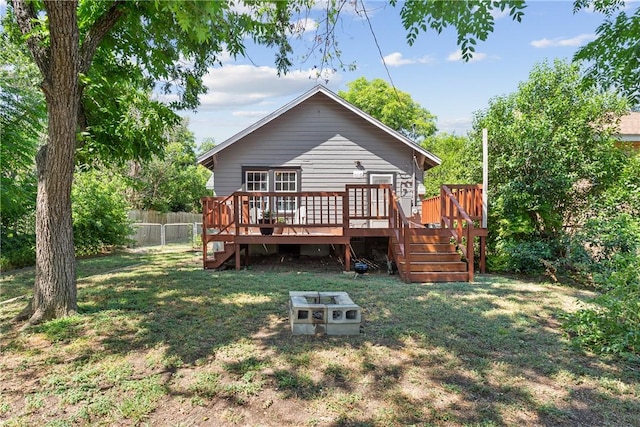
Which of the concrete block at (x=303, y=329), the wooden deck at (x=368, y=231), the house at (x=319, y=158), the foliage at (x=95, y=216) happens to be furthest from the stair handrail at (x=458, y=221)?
the foliage at (x=95, y=216)

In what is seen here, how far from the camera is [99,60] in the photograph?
25.3ft

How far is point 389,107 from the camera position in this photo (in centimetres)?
3138

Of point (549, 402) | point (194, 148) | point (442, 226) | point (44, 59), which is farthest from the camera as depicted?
point (194, 148)

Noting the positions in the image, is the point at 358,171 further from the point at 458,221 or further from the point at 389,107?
the point at 389,107

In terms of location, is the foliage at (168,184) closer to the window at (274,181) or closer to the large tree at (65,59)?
the window at (274,181)

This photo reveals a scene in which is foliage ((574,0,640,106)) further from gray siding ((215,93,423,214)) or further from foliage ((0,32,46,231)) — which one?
foliage ((0,32,46,231))

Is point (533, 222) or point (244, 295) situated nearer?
point (244, 295)

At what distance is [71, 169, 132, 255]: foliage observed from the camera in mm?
12211

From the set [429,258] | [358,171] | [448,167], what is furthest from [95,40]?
[448,167]

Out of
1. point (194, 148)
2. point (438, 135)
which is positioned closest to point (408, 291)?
point (438, 135)

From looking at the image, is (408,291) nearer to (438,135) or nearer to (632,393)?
(632,393)

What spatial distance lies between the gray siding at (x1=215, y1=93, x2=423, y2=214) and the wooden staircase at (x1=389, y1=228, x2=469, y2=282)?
3149 millimetres

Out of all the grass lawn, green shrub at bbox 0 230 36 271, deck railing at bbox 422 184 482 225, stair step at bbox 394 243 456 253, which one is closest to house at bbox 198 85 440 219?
deck railing at bbox 422 184 482 225

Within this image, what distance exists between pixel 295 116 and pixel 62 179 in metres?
7.82
